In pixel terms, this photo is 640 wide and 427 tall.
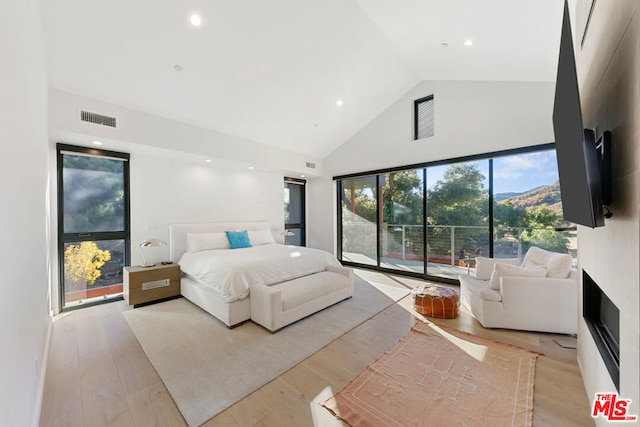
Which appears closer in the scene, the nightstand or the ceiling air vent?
the ceiling air vent

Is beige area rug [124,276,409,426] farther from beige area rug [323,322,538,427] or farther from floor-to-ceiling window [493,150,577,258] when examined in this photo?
floor-to-ceiling window [493,150,577,258]

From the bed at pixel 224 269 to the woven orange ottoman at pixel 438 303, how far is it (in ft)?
4.66

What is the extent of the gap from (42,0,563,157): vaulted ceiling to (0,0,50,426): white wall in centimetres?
106

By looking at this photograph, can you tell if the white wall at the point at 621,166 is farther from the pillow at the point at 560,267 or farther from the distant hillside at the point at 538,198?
the distant hillside at the point at 538,198

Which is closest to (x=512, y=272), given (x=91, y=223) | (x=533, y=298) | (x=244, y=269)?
(x=533, y=298)

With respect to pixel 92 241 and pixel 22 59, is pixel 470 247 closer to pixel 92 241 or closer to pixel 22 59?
pixel 22 59

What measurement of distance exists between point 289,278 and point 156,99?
316cm

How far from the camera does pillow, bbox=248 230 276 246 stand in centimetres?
503

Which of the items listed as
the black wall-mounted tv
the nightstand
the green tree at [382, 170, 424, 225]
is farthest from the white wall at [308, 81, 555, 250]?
the nightstand

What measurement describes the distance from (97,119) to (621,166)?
4.93m

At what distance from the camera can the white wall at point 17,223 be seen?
1.03 metres

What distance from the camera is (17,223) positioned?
4.12 ft

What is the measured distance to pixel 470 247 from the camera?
14.5 feet

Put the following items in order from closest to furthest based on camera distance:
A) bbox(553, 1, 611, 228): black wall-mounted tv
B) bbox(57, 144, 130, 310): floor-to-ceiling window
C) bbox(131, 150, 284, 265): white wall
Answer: bbox(553, 1, 611, 228): black wall-mounted tv
bbox(57, 144, 130, 310): floor-to-ceiling window
bbox(131, 150, 284, 265): white wall
